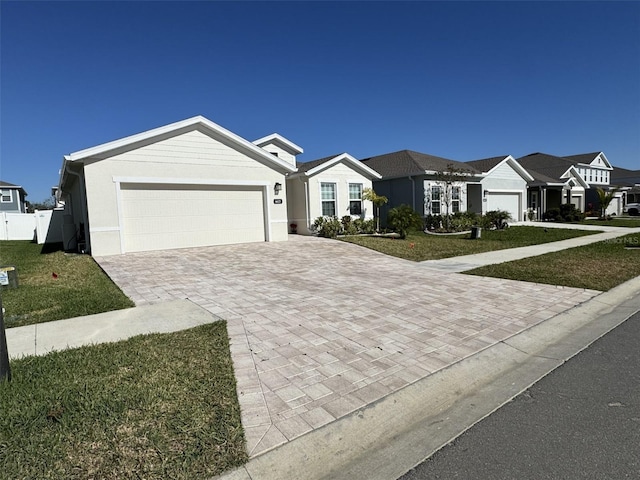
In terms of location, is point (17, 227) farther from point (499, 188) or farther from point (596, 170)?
point (596, 170)

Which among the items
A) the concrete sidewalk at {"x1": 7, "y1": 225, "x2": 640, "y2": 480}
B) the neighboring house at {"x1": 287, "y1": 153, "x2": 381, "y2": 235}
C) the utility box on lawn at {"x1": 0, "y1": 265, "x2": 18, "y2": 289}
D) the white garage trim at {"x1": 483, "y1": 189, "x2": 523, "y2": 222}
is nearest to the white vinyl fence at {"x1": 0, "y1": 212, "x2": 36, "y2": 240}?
the neighboring house at {"x1": 287, "y1": 153, "x2": 381, "y2": 235}

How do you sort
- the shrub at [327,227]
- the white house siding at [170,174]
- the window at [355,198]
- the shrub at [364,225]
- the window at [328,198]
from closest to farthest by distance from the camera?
the white house siding at [170,174] → the shrub at [327,227] → the window at [328,198] → the shrub at [364,225] → the window at [355,198]

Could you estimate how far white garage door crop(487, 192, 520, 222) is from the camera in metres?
25.4

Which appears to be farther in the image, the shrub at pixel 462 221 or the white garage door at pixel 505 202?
the white garage door at pixel 505 202

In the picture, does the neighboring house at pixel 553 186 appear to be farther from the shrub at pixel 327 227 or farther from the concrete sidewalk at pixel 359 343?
the concrete sidewalk at pixel 359 343

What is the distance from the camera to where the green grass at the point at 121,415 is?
2350mm

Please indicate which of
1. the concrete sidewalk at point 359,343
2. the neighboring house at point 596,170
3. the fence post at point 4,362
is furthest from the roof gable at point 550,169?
the fence post at point 4,362

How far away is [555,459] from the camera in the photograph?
8.05 ft

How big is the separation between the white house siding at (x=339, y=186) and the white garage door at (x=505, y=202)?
10.3m

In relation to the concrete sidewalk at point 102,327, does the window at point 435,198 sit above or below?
above

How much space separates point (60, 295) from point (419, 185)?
732 inches

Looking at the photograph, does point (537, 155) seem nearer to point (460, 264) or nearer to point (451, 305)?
point (460, 264)

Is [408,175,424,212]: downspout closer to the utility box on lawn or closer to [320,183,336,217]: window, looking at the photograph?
[320,183,336,217]: window

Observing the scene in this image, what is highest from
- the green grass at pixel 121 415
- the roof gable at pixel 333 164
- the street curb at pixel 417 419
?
the roof gable at pixel 333 164
